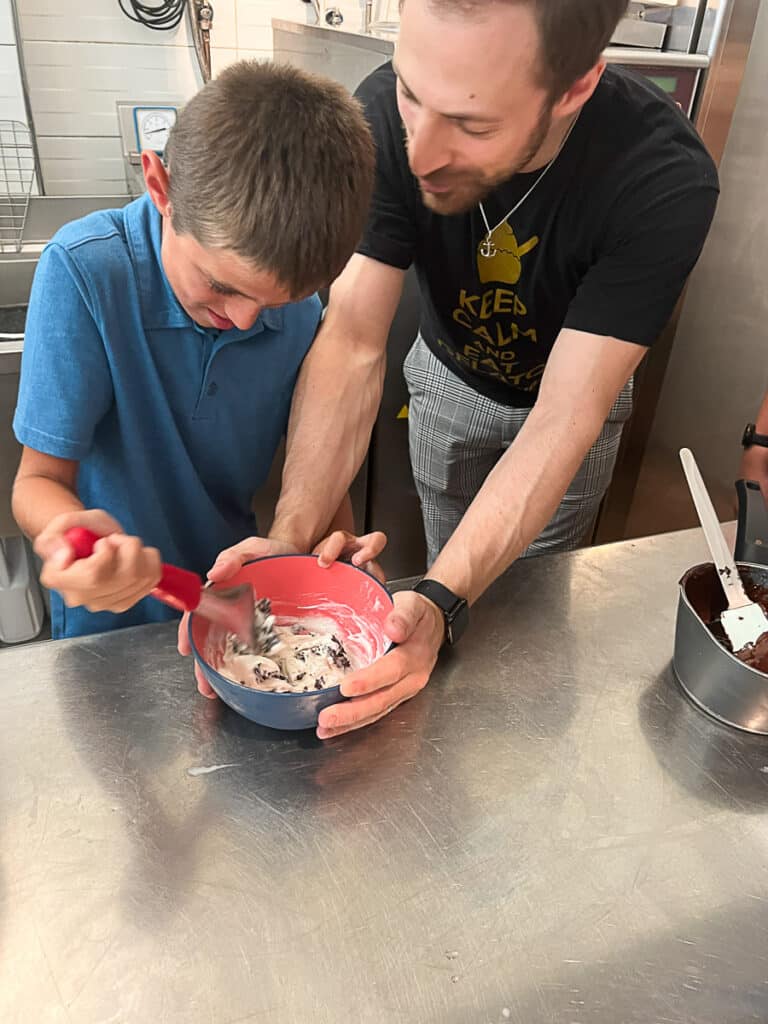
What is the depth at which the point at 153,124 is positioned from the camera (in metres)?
1.97

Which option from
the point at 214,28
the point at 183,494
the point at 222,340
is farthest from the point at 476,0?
the point at 214,28

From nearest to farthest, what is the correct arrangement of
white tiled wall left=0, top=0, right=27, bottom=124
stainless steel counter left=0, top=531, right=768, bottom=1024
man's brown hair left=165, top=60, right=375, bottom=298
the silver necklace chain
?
stainless steel counter left=0, top=531, right=768, bottom=1024 < man's brown hair left=165, top=60, right=375, bottom=298 < the silver necklace chain < white tiled wall left=0, top=0, right=27, bottom=124

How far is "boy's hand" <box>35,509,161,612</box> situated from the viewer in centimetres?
66

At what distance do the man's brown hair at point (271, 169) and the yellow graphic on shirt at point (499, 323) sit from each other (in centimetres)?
46

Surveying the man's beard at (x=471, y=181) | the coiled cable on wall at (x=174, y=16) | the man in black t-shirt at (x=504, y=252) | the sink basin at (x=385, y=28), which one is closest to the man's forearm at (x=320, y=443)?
the man in black t-shirt at (x=504, y=252)

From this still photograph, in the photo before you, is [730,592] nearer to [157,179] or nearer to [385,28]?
[157,179]

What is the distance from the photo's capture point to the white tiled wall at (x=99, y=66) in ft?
6.04

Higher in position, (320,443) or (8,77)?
(8,77)

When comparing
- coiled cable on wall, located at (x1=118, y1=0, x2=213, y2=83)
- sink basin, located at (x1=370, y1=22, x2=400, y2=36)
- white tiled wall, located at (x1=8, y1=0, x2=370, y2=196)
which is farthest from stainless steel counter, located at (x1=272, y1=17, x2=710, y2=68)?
coiled cable on wall, located at (x1=118, y1=0, x2=213, y2=83)

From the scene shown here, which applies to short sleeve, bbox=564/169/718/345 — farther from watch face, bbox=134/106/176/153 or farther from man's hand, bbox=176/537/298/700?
watch face, bbox=134/106/176/153

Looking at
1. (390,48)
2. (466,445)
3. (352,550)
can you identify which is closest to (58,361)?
(352,550)

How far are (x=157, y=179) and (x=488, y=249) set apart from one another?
0.57 meters

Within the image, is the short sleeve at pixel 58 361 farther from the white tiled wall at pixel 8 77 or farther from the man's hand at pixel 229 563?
the white tiled wall at pixel 8 77

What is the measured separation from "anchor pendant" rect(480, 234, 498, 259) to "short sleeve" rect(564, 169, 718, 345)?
0.62ft
